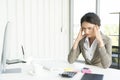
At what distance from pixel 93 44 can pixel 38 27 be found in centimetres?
161

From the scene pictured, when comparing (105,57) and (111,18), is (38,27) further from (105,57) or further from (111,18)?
(105,57)

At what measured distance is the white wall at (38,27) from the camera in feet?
10.4

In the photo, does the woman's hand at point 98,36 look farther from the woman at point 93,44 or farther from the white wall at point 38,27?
the white wall at point 38,27

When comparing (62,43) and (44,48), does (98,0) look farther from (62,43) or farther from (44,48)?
(44,48)

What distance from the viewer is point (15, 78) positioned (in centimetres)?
160

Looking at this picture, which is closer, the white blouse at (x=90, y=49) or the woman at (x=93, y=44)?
the woman at (x=93, y=44)

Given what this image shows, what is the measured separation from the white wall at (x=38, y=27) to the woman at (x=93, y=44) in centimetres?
107

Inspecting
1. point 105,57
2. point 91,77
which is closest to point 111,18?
point 105,57

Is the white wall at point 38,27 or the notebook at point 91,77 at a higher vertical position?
the white wall at point 38,27

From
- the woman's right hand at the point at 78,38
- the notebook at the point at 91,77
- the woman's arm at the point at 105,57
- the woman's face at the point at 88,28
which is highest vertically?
the woman's face at the point at 88,28

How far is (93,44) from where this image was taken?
216 cm

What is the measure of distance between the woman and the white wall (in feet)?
3.51

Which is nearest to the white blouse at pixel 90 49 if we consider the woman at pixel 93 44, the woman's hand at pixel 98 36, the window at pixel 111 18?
the woman at pixel 93 44

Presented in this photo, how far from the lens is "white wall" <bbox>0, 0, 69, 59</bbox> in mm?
3182
